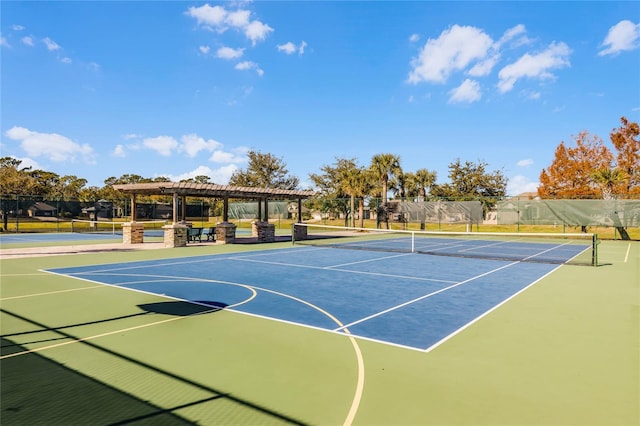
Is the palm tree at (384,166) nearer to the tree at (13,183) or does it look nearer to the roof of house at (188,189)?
the roof of house at (188,189)

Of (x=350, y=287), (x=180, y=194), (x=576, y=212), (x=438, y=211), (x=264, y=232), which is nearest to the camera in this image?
(x=350, y=287)

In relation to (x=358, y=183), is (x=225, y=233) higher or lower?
lower

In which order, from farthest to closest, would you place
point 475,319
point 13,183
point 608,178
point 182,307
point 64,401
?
point 13,183, point 608,178, point 182,307, point 475,319, point 64,401

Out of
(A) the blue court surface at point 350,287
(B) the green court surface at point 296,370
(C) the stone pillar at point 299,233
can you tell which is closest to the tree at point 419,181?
(C) the stone pillar at point 299,233

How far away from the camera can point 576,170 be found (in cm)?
4609

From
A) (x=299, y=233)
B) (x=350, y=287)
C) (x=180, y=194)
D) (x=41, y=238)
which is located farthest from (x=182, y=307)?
(x=41, y=238)

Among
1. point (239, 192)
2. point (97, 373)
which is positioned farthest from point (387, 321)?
point (239, 192)

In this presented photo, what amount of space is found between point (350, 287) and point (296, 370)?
18.9 ft

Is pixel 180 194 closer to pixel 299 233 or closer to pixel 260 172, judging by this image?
pixel 299 233

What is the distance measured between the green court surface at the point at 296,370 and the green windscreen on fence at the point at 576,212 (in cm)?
2548

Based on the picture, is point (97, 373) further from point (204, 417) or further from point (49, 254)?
point (49, 254)

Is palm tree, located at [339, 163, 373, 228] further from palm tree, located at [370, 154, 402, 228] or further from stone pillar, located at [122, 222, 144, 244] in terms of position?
stone pillar, located at [122, 222, 144, 244]

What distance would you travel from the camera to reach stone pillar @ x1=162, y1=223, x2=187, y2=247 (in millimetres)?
22438

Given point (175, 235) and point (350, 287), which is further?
point (175, 235)
